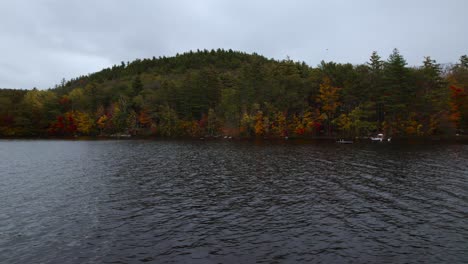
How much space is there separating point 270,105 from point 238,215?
99.4 m

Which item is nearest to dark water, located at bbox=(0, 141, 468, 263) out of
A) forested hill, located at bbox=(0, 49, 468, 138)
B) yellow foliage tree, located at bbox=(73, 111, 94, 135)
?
forested hill, located at bbox=(0, 49, 468, 138)

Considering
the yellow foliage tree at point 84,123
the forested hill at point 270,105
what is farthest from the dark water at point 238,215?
the yellow foliage tree at point 84,123

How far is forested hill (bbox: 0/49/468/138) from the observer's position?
103000 mm

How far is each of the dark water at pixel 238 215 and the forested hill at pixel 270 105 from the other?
65923 mm

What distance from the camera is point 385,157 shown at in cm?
5769

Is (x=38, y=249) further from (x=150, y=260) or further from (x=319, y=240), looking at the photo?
(x=319, y=240)

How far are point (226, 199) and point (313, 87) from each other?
100074 millimetres

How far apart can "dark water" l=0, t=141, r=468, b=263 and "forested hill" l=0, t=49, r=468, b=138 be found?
2595 inches

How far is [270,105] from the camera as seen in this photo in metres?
121

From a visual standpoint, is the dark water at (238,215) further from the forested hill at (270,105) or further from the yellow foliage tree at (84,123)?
the yellow foliage tree at (84,123)

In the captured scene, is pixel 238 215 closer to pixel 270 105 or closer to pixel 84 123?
pixel 270 105

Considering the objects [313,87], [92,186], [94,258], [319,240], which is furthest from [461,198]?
[313,87]

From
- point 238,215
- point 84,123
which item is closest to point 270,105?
point 238,215

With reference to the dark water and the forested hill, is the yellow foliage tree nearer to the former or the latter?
the forested hill
